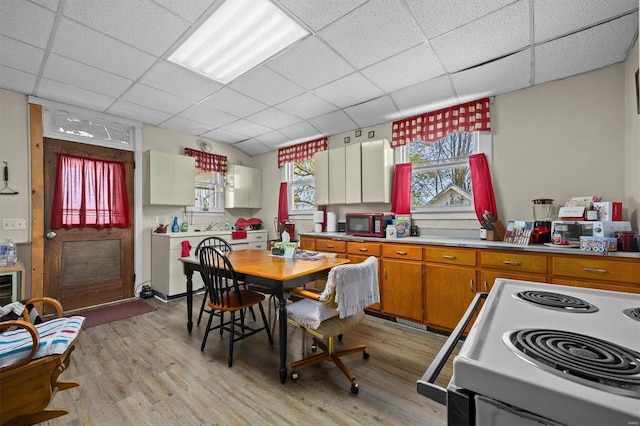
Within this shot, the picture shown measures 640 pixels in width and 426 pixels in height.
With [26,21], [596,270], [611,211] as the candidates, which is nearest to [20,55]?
[26,21]

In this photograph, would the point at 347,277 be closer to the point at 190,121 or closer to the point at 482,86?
the point at 482,86

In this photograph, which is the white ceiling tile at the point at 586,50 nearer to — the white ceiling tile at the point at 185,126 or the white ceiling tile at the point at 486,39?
the white ceiling tile at the point at 486,39

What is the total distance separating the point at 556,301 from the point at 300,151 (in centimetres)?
428

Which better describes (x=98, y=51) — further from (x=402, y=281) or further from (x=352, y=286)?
(x=402, y=281)

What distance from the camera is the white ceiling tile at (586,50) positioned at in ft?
6.53

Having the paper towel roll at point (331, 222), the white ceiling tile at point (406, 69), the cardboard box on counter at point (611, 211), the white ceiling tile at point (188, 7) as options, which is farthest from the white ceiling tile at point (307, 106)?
the cardboard box on counter at point (611, 211)

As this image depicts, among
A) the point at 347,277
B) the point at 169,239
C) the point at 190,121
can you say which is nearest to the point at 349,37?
the point at 347,277

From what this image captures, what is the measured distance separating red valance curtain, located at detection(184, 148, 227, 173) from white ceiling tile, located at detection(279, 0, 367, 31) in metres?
3.34

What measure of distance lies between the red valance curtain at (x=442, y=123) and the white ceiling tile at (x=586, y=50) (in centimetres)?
58

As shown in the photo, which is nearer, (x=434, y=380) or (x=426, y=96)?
(x=434, y=380)

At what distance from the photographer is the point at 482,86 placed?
2812 millimetres

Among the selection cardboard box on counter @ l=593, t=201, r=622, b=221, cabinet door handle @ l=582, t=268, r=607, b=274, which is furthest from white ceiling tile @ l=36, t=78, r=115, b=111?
cardboard box on counter @ l=593, t=201, r=622, b=221

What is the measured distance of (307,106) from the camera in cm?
344

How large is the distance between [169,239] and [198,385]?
95.0 inches
